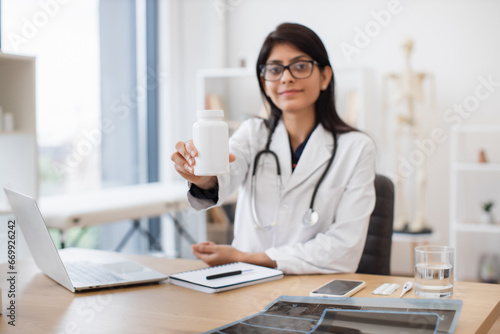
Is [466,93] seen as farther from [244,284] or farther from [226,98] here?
[244,284]

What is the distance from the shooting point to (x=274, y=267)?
1.53 meters

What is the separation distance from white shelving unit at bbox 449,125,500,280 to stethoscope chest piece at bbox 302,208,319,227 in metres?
2.45

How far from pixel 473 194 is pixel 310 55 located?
2690 mm

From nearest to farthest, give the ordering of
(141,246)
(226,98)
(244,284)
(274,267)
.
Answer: (244,284) → (274,267) → (141,246) → (226,98)

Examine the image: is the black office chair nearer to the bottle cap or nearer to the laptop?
the laptop

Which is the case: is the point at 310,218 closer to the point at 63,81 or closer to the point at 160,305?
the point at 160,305

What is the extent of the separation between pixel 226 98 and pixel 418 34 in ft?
5.18

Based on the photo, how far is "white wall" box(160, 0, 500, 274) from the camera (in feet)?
13.0

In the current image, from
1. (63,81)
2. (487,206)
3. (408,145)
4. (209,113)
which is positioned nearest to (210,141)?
(209,113)

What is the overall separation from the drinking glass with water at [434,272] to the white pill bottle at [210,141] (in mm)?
461

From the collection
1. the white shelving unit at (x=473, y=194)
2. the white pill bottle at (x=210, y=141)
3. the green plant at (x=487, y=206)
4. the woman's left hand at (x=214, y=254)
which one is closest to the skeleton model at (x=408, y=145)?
the white shelving unit at (x=473, y=194)

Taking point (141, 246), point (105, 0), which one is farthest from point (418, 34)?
point (141, 246)

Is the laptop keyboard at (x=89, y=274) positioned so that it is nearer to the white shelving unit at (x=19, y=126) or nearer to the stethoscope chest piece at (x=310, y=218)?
the stethoscope chest piece at (x=310, y=218)

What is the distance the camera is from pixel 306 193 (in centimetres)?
178
